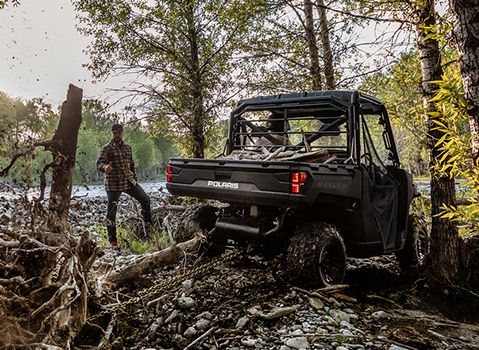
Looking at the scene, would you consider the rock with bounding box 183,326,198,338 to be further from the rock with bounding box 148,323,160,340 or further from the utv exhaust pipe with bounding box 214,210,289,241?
the utv exhaust pipe with bounding box 214,210,289,241

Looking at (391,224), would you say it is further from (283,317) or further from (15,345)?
(15,345)

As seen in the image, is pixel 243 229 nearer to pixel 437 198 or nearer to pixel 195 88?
pixel 437 198

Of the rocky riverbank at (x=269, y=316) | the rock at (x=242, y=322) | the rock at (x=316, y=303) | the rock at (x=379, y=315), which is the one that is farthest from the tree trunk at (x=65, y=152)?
the rock at (x=379, y=315)

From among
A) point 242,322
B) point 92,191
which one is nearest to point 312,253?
point 242,322

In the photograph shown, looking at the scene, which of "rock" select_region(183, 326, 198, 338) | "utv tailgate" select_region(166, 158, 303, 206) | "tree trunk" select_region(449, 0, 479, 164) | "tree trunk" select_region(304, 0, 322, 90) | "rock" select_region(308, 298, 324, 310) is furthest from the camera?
"tree trunk" select_region(304, 0, 322, 90)

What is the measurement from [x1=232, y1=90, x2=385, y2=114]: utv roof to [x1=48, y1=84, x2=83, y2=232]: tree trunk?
228 cm

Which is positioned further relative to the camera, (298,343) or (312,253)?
(312,253)

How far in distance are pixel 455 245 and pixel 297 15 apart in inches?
289

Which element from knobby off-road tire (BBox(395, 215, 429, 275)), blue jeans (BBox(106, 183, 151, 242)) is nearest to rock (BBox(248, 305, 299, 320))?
knobby off-road tire (BBox(395, 215, 429, 275))

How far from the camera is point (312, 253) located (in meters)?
3.66

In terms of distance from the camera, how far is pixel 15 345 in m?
2.20

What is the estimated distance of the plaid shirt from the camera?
6.71 meters

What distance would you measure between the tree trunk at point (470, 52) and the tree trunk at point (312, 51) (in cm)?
719

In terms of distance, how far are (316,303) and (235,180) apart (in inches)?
58.2
